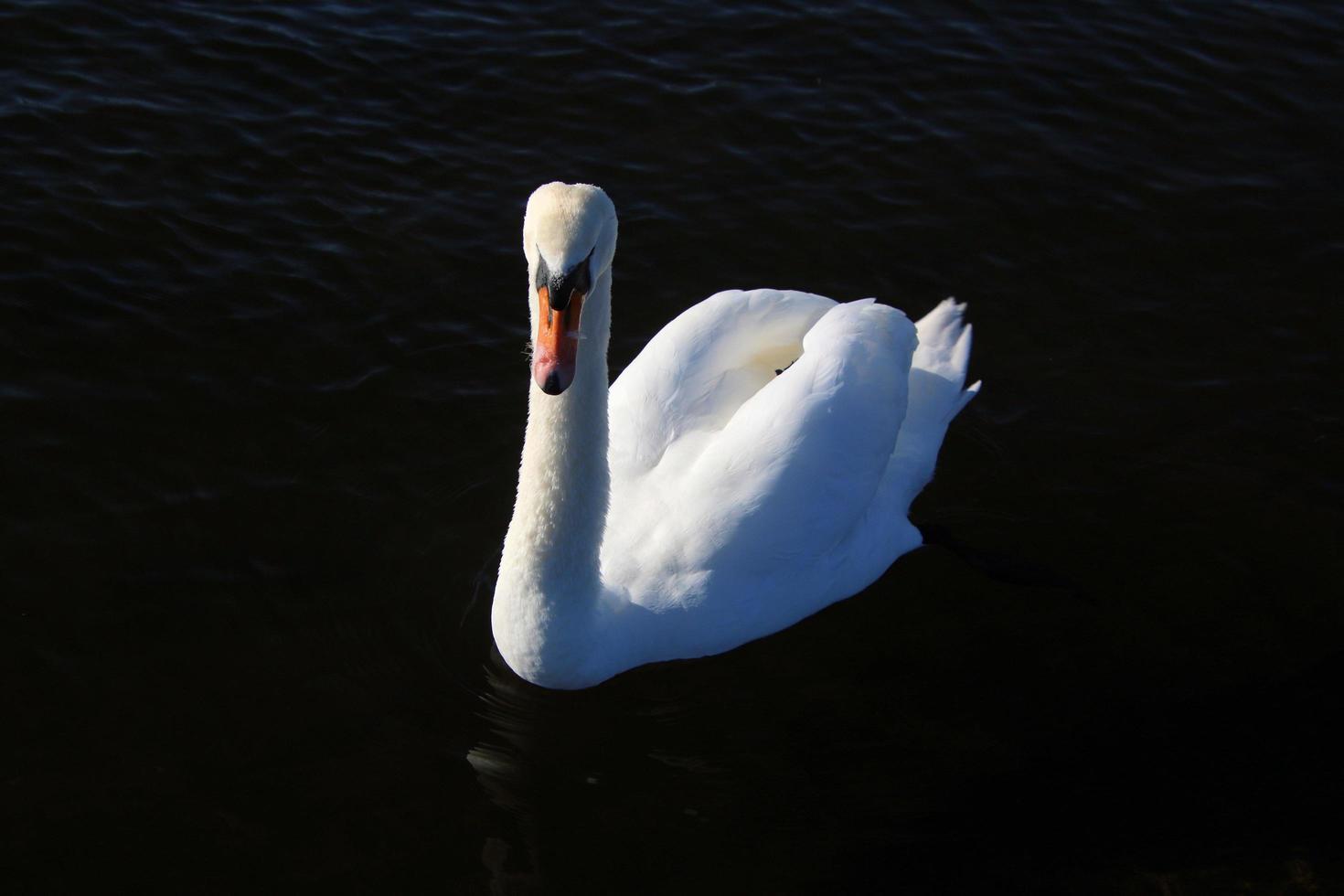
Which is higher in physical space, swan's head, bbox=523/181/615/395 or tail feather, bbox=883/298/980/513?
swan's head, bbox=523/181/615/395

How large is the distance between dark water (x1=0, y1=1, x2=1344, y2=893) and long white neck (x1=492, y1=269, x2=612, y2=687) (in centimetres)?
46

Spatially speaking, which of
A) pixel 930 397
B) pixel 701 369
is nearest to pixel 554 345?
pixel 701 369

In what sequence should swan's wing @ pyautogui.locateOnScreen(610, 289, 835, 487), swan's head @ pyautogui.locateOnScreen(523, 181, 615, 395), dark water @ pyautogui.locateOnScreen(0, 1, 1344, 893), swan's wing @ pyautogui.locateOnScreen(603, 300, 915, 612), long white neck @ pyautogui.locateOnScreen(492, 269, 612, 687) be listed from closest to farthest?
swan's head @ pyautogui.locateOnScreen(523, 181, 615, 395) < long white neck @ pyautogui.locateOnScreen(492, 269, 612, 687) < dark water @ pyautogui.locateOnScreen(0, 1, 1344, 893) < swan's wing @ pyautogui.locateOnScreen(603, 300, 915, 612) < swan's wing @ pyautogui.locateOnScreen(610, 289, 835, 487)

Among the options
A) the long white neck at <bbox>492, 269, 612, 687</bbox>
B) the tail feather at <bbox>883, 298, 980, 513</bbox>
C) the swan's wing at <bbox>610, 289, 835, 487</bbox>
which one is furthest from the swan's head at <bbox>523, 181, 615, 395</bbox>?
the tail feather at <bbox>883, 298, 980, 513</bbox>

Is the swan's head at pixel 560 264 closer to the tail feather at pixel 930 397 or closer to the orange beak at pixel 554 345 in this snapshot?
the orange beak at pixel 554 345

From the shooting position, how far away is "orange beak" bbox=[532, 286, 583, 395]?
5152 millimetres

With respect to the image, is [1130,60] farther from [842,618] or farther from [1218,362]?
[842,618]

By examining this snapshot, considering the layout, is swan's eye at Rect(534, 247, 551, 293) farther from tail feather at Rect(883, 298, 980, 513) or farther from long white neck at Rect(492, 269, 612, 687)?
tail feather at Rect(883, 298, 980, 513)

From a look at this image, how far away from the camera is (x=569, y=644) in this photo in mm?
6203

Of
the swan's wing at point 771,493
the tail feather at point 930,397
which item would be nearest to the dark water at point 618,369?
the tail feather at point 930,397

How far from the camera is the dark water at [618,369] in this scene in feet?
19.8

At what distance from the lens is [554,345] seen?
518cm

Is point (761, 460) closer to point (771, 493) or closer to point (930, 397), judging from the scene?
point (771, 493)

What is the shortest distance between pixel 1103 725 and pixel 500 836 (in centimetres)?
286
